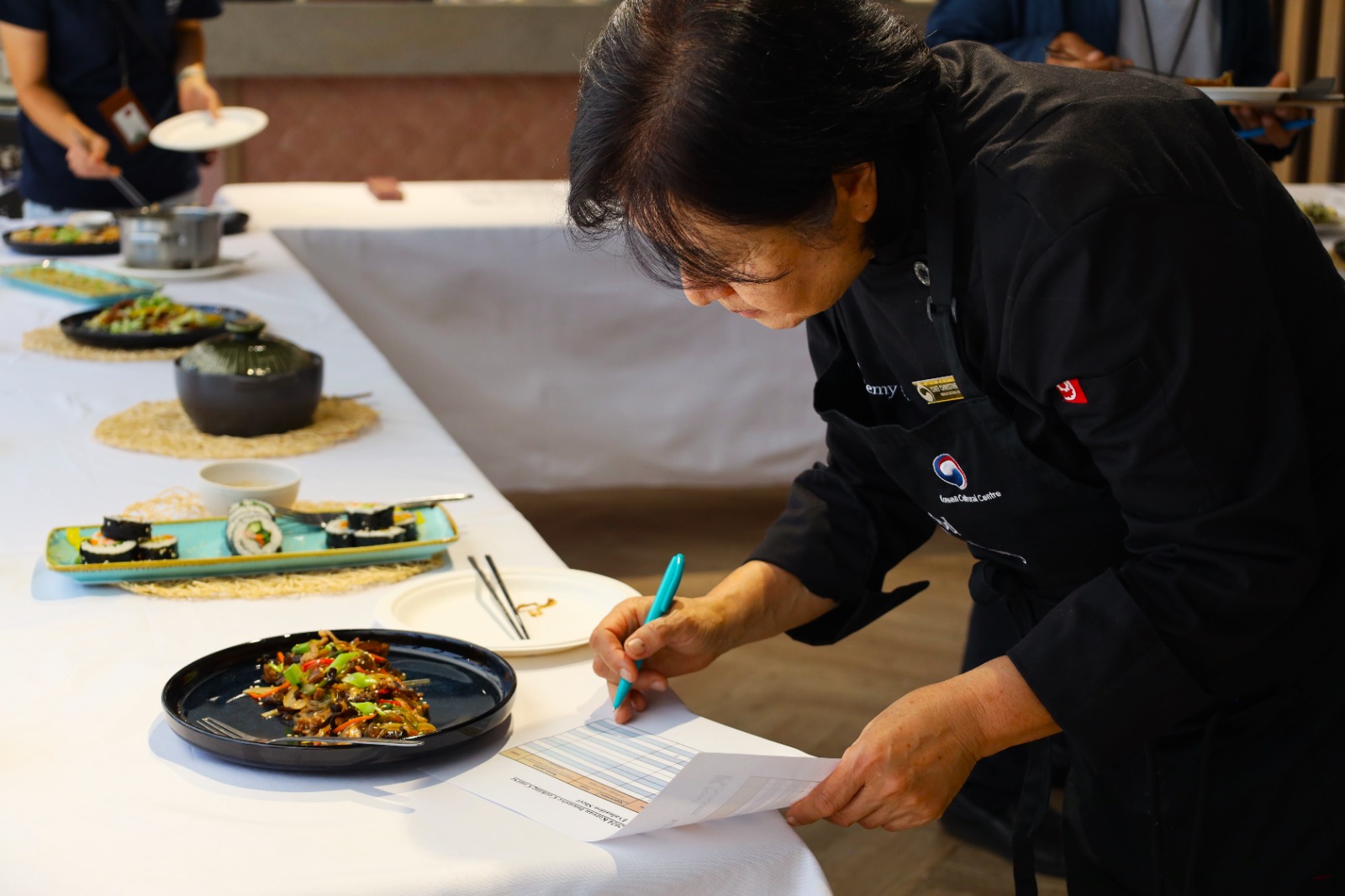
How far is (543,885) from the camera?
0.78 metres

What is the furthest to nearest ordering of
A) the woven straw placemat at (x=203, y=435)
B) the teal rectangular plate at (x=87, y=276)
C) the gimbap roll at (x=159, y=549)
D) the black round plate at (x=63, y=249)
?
the black round plate at (x=63, y=249), the teal rectangular plate at (x=87, y=276), the woven straw placemat at (x=203, y=435), the gimbap roll at (x=159, y=549)

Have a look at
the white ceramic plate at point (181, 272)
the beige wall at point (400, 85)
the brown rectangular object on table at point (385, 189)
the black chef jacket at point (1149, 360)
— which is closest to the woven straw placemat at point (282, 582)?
the black chef jacket at point (1149, 360)

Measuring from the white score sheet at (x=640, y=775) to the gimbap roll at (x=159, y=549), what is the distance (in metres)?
0.46

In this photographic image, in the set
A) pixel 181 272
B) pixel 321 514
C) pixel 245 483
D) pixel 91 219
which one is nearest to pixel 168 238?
pixel 181 272

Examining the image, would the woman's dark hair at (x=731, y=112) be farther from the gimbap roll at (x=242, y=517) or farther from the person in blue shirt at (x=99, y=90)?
the person in blue shirt at (x=99, y=90)

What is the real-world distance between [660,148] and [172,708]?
0.50 metres

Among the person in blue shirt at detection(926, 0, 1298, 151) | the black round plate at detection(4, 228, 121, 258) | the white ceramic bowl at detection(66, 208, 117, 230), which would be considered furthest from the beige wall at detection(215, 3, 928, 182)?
the person in blue shirt at detection(926, 0, 1298, 151)

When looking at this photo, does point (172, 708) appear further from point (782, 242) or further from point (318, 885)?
point (782, 242)

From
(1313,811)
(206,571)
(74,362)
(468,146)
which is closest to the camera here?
(1313,811)

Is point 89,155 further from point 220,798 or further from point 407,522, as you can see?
point 220,798

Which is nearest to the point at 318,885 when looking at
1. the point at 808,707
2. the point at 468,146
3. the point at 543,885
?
the point at 543,885

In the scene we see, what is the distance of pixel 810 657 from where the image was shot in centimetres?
279

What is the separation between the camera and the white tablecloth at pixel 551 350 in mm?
3186

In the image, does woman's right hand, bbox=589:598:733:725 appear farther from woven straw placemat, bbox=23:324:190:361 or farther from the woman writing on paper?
woven straw placemat, bbox=23:324:190:361
